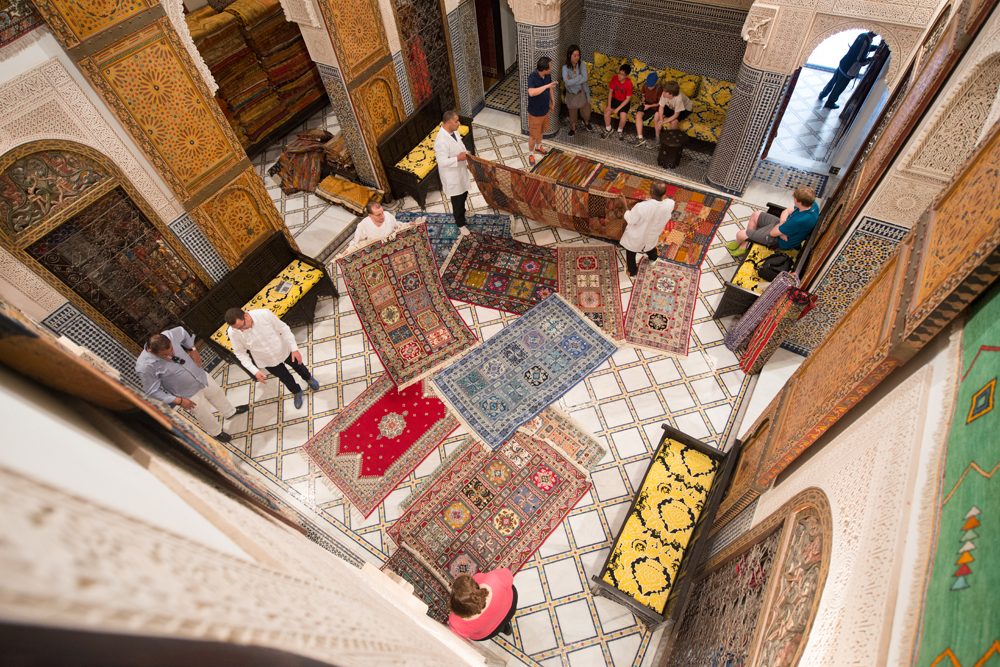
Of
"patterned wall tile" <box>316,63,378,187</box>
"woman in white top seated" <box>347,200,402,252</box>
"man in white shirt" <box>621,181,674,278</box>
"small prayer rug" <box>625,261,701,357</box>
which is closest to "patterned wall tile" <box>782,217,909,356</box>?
"small prayer rug" <box>625,261,701,357</box>

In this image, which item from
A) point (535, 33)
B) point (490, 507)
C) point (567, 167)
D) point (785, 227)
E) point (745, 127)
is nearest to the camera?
point (490, 507)

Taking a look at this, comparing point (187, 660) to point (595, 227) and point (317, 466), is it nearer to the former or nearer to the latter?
point (317, 466)

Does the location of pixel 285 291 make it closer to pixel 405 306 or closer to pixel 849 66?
pixel 405 306

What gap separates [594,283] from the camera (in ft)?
14.3

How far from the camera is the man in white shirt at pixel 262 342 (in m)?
2.97

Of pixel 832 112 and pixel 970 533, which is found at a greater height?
pixel 970 533

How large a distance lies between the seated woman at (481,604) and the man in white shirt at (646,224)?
269 centimetres

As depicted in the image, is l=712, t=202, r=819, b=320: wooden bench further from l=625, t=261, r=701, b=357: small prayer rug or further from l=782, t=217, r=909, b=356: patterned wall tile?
l=782, t=217, r=909, b=356: patterned wall tile

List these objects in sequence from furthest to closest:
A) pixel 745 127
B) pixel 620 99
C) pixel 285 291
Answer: pixel 620 99
pixel 745 127
pixel 285 291

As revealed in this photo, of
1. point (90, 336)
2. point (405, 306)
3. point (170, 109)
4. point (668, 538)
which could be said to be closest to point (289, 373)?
point (405, 306)

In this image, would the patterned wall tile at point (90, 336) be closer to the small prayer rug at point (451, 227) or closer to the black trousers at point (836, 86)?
the small prayer rug at point (451, 227)

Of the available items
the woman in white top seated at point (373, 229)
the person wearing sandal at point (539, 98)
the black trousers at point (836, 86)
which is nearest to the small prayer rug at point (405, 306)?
the woman in white top seated at point (373, 229)

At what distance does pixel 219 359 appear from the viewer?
4043 mm

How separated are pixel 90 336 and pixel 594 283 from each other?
11.7ft
